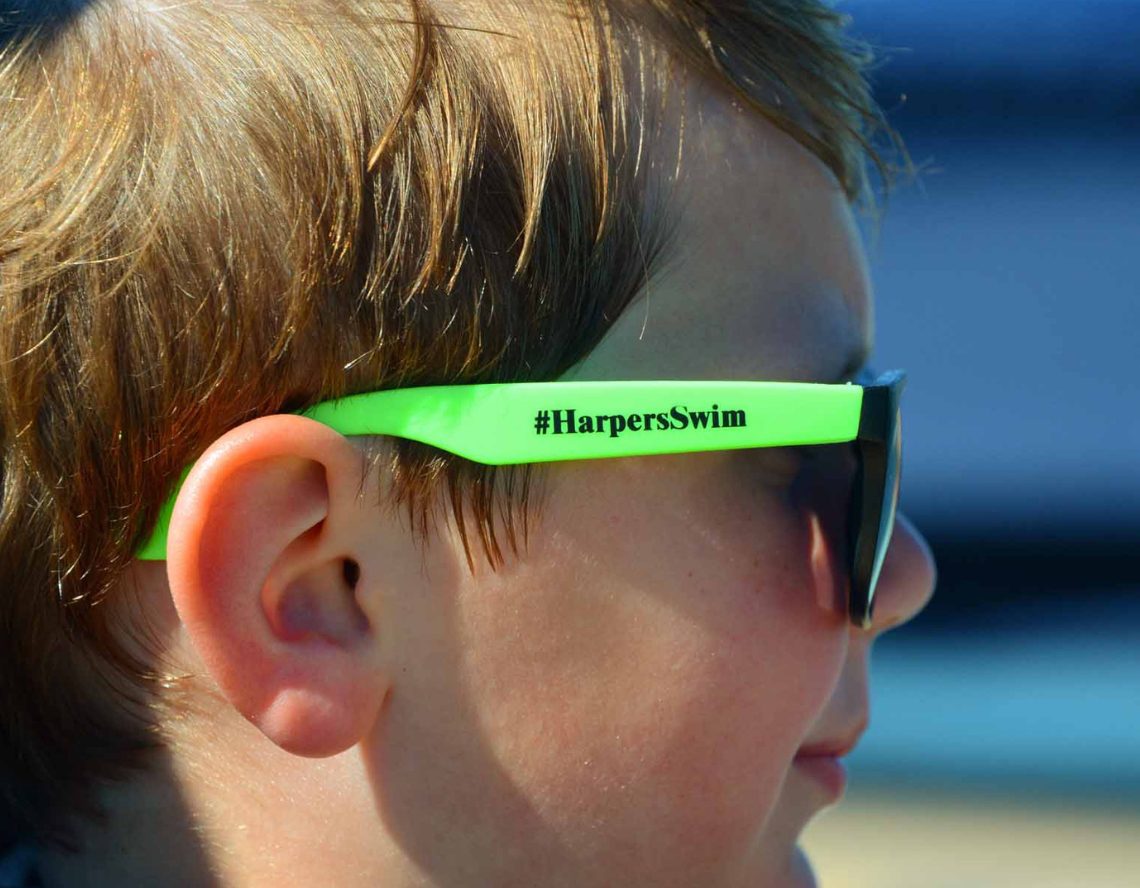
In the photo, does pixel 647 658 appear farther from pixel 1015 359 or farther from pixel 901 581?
pixel 1015 359

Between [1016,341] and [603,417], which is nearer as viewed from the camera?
[603,417]

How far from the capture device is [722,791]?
63.9 inches

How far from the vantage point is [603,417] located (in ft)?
4.99

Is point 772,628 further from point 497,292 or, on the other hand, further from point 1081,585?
point 1081,585

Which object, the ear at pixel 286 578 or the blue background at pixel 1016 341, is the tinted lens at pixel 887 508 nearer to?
the ear at pixel 286 578

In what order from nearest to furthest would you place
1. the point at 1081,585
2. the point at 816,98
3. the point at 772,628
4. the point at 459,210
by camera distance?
the point at 459,210, the point at 772,628, the point at 816,98, the point at 1081,585

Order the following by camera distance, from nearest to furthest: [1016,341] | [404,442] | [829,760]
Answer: [404,442], [829,760], [1016,341]

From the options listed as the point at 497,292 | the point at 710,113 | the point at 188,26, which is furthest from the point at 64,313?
the point at 710,113

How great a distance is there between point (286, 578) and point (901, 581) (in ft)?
2.68

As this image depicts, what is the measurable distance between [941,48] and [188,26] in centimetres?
354

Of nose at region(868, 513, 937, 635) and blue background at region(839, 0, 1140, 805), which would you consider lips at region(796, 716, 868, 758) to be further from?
blue background at region(839, 0, 1140, 805)

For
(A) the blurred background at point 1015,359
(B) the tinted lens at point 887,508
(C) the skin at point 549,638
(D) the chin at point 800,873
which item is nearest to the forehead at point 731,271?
(C) the skin at point 549,638

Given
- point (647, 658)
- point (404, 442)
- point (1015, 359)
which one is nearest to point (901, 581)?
point (647, 658)

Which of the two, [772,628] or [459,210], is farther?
[772,628]
